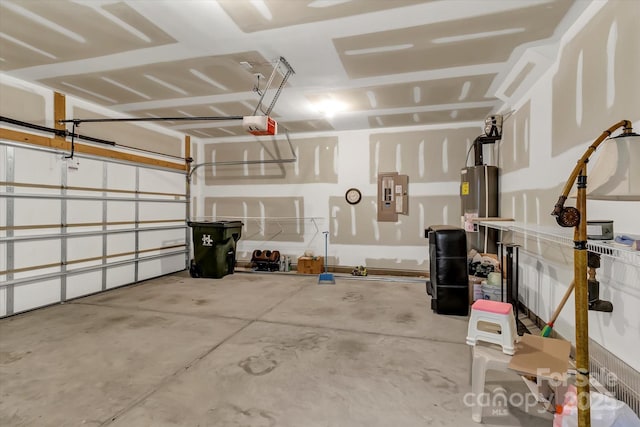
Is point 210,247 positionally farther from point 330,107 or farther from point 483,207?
point 483,207

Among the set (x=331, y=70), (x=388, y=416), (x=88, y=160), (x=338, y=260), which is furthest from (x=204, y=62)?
(x=338, y=260)

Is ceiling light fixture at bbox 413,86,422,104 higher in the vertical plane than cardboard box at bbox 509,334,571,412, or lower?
higher

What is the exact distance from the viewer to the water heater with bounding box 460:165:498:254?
Answer: 451 centimetres

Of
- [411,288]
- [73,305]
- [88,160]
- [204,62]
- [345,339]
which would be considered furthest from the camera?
[411,288]

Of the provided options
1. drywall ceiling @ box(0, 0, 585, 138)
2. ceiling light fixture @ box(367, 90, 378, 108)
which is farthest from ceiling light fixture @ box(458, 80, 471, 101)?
ceiling light fixture @ box(367, 90, 378, 108)

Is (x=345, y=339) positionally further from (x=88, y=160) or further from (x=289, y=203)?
(x=88, y=160)

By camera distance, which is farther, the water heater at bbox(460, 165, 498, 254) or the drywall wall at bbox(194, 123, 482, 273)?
the drywall wall at bbox(194, 123, 482, 273)

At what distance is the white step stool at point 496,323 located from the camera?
189cm

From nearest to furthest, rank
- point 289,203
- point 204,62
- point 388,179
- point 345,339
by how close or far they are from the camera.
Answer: point 345,339
point 204,62
point 388,179
point 289,203

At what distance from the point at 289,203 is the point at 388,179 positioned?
7.03ft

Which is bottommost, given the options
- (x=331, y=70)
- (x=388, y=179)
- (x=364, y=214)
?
(x=364, y=214)

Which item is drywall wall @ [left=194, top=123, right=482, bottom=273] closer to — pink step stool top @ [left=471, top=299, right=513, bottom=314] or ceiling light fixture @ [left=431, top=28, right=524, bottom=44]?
ceiling light fixture @ [left=431, top=28, right=524, bottom=44]

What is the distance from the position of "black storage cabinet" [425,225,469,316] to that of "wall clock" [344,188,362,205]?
2490 mm

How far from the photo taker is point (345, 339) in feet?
9.84
